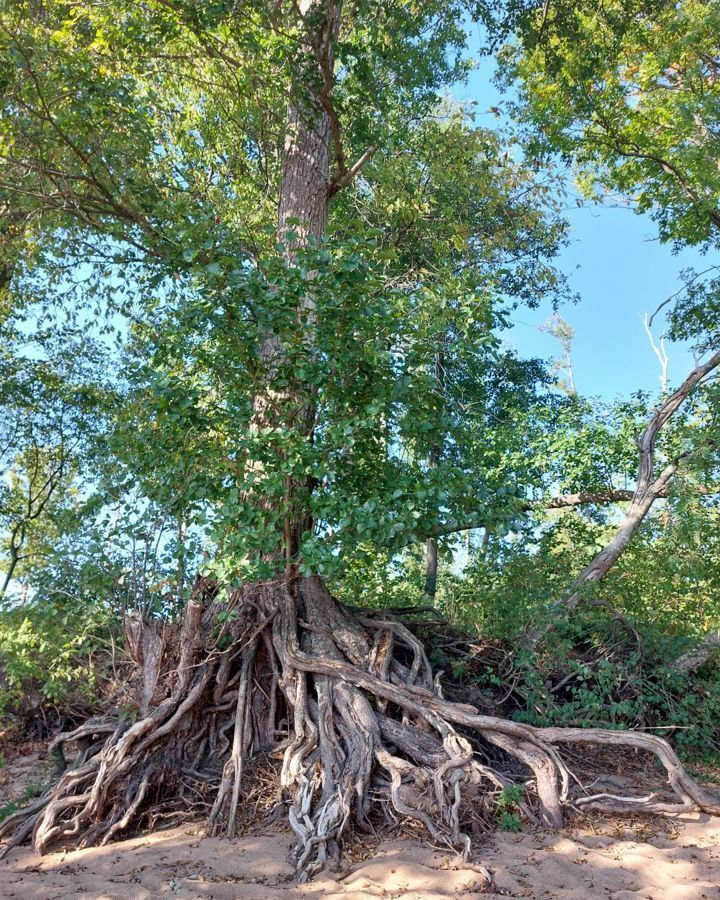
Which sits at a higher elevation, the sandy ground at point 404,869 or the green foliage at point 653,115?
the green foliage at point 653,115

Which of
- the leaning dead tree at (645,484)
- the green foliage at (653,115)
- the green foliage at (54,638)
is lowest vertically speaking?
the green foliage at (54,638)

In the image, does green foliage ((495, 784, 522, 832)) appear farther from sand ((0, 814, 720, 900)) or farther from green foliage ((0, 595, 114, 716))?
green foliage ((0, 595, 114, 716))

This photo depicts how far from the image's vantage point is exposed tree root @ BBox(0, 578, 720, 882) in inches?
203

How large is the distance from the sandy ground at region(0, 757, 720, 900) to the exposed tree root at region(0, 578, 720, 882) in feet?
0.61

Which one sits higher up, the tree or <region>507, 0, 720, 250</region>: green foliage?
<region>507, 0, 720, 250</region>: green foliage

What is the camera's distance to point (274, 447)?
18.6 ft

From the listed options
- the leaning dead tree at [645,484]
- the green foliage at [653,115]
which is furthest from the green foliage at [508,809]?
the green foliage at [653,115]

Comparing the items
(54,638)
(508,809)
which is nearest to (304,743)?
(508,809)

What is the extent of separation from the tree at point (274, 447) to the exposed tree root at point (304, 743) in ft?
0.06

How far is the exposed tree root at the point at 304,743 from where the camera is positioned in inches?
203

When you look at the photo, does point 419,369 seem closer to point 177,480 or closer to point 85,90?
point 177,480

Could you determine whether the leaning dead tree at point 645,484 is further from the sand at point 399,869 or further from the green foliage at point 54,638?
the green foliage at point 54,638

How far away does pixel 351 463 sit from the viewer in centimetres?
581

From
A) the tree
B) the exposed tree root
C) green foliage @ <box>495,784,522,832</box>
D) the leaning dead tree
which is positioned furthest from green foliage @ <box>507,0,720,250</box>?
green foliage @ <box>495,784,522,832</box>
